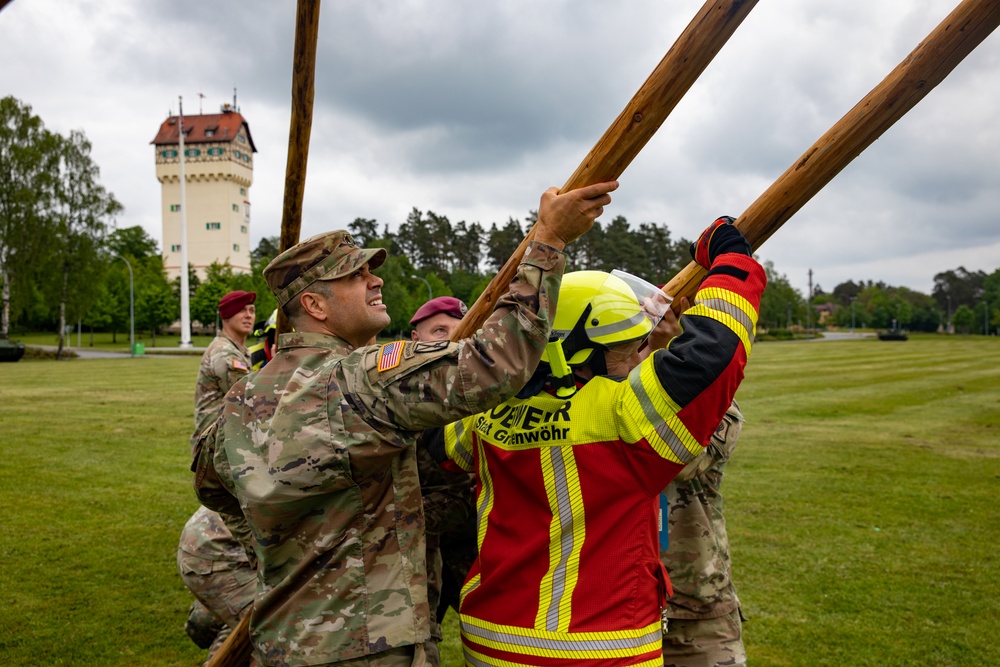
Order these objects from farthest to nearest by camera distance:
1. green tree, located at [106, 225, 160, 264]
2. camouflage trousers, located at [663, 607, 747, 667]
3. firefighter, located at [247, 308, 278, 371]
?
green tree, located at [106, 225, 160, 264], firefighter, located at [247, 308, 278, 371], camouflage trousers, located at [663, 607, 747, 667]

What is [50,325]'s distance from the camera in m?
80.4

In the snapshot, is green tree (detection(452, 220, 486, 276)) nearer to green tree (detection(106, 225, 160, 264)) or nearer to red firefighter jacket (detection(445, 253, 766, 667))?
green tree (detection(106, 225, 160, 264))

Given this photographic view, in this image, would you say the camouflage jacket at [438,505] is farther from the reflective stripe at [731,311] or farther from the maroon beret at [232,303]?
the maroon beret at [232,303]

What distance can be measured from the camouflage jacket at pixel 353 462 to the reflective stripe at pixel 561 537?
348mm

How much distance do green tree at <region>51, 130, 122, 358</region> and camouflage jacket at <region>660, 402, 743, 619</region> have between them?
53.2m

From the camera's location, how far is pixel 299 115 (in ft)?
Result: 10.8

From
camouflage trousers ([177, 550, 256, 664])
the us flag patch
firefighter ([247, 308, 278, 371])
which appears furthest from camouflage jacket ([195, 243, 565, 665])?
firefighter ([247, 308, 278, 371])

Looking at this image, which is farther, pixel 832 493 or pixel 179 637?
pixel 832 493

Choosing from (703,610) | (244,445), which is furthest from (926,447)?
(244,445)

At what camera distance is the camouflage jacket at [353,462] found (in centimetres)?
224

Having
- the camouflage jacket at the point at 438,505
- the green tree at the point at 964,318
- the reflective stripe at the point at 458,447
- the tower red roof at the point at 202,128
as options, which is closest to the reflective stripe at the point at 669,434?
the reflective stripe at the point at 458,447

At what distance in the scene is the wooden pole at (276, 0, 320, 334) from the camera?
9.88 feet

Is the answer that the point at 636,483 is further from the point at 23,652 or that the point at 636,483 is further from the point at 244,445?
the point at 23,652

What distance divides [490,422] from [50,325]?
91.9 m
